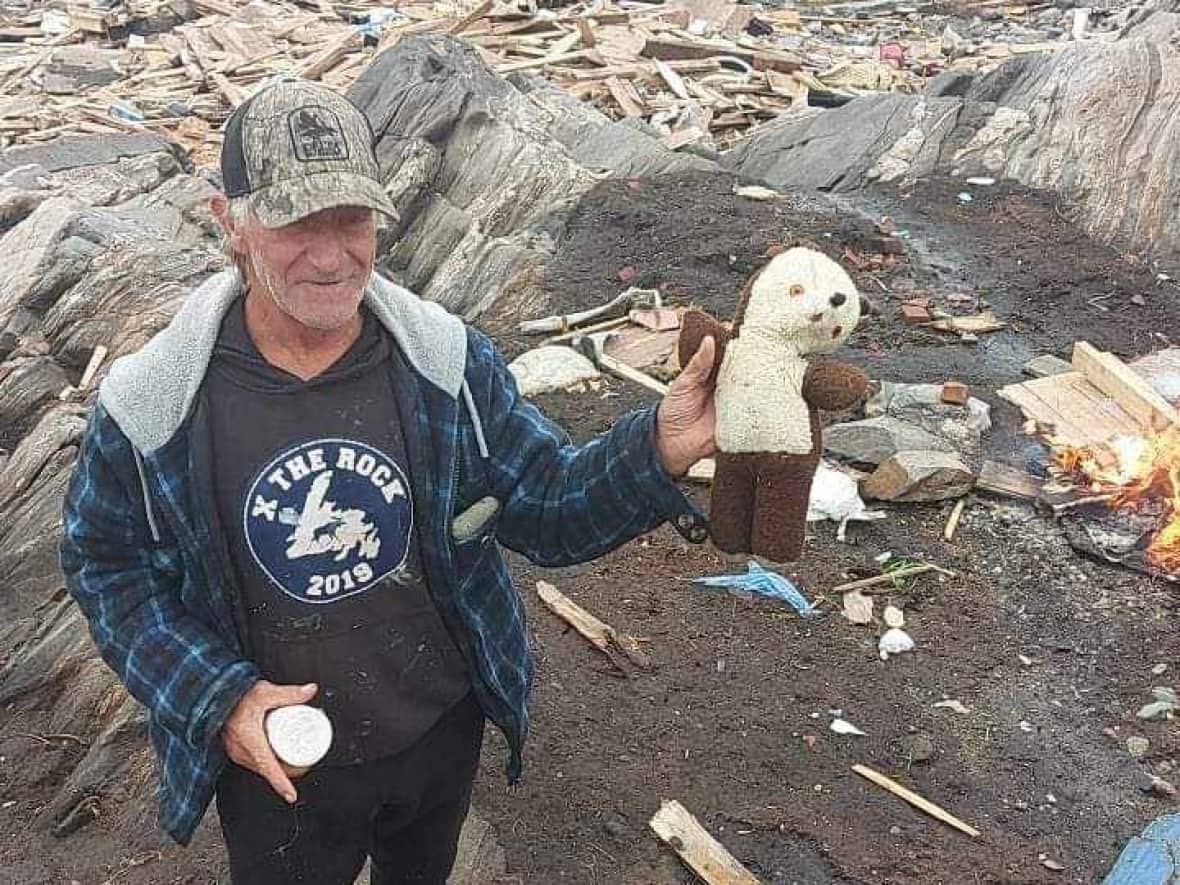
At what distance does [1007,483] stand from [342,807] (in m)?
5.31

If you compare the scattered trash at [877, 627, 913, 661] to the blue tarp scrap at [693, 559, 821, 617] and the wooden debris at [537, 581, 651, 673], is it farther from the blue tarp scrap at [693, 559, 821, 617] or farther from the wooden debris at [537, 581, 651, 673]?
the wooden debris at [537, 581, 651, 673]

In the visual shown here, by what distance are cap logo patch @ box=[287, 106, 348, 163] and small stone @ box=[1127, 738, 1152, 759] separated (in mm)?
4592

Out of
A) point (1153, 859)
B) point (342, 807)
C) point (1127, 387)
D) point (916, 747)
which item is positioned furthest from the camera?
point (1127, 387)

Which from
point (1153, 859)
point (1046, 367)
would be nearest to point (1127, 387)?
point (1046, 367)

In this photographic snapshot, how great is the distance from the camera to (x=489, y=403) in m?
→ 3.12

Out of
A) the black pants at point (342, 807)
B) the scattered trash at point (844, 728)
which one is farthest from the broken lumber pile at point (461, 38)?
the black pants at point (342, 807)

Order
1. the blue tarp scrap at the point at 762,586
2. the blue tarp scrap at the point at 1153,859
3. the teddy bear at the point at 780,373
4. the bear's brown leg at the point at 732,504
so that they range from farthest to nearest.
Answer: the blue tarp scrap at the point at 762,586
the blue tarp scrap at the point at 1153,859
the bear's brown leg at the point at 732,504
the teddy bear at the point at 780,373

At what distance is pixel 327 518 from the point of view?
2.82 m

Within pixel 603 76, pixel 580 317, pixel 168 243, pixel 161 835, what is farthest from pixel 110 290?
pixel 603 76

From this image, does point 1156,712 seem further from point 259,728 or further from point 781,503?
point 259,728

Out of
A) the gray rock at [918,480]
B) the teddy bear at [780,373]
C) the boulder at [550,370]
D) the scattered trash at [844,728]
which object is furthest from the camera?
the boulder at [550,370]

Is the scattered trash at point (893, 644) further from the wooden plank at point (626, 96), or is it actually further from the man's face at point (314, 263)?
the wooden plank at point (626, 96)

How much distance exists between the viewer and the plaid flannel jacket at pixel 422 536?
2814 mm

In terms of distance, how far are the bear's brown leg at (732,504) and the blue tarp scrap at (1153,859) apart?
2.09 metres
